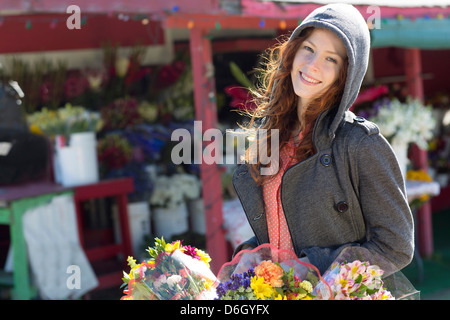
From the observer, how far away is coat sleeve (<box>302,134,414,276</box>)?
5.60 ft

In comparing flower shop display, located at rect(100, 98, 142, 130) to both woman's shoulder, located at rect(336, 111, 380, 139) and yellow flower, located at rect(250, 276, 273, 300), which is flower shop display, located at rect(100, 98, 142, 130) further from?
yellow flower, located at rect(250, 276, 273, 300)

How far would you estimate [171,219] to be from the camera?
18.0 ft

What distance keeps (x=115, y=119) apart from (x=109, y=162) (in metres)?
0.49

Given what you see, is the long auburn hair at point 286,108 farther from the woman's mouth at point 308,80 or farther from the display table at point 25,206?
the display table at point 25,206

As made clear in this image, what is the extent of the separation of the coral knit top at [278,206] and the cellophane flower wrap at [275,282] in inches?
8.7

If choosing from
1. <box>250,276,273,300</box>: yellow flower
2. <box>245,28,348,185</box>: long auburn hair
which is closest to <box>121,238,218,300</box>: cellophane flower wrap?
<box>250,276,273,300</box>: yellow flower

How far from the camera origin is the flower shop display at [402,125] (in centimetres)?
518

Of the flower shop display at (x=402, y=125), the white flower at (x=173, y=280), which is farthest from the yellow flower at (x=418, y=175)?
the white flower at (x=173, y=280)

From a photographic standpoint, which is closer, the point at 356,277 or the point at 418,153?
the point at 356,277

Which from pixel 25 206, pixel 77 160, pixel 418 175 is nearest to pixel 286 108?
pixel 25 206

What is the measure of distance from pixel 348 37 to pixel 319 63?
0.12 meters

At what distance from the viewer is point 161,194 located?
5430 mm

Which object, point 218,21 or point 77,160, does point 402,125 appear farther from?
point 77,160
